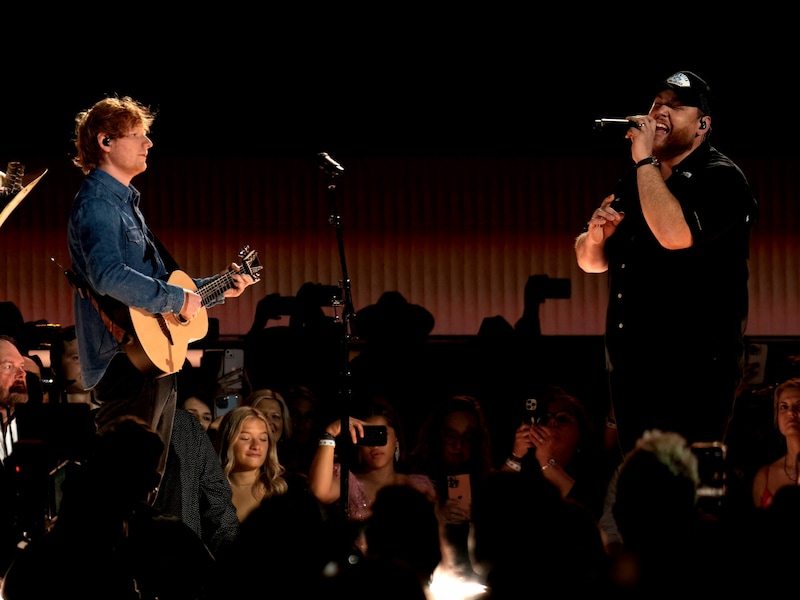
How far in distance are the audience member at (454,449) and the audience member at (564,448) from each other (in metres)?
0.33

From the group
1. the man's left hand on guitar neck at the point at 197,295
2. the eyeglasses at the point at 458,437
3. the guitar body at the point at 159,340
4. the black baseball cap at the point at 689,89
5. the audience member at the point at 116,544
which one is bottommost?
the eyeglasses at the point at 458,437

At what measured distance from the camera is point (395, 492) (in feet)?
8.16

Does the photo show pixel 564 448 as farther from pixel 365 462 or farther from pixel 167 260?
pixel 167 260

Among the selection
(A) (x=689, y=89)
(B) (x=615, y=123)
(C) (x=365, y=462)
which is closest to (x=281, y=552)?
(B) (x=615, y=123)

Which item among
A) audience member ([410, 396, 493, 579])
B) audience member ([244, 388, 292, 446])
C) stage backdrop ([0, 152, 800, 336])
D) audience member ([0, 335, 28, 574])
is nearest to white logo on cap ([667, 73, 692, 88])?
audience member ([0, 335, 28, 574])

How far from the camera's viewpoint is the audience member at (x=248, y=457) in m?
5.04

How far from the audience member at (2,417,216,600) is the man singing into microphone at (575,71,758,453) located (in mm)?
1489

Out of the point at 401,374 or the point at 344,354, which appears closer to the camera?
the point at 344,354

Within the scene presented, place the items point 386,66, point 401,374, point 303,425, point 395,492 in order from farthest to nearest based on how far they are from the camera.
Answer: point 386,66, point 401,374, point 303,425, point 395,492

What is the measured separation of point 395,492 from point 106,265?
161cm

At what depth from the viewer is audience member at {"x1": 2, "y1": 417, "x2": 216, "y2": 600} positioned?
7.62ft

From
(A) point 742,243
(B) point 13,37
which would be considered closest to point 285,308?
(B) point 13,37

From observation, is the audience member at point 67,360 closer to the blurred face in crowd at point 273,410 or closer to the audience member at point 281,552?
the blurred face in crowd at point 273,410

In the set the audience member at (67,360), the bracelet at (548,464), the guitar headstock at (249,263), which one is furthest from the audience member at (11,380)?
the bracelet at (548,464)
